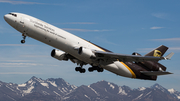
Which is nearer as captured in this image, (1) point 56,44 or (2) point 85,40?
(1) point 56,44

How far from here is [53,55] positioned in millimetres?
52188

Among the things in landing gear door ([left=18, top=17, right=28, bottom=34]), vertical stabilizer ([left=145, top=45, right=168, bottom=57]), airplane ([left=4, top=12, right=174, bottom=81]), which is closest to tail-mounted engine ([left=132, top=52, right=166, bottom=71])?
airplane ([left=4, top=12, right=174, bottom=81])

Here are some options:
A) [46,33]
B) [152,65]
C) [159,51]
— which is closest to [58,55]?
[46,33]

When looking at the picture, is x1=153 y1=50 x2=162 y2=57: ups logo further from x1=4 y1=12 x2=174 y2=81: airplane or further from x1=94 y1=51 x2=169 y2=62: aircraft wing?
x1=94 y1=51 x2=169 y2=62: aircraft wing

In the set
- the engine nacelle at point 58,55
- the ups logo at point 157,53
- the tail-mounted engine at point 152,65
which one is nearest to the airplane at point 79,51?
the engine nacelle at point 58,55

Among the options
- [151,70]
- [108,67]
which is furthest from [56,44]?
[151,70]

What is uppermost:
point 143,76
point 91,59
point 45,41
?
point 45,41

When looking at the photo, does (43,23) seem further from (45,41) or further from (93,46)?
(93,46)

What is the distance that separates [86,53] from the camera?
44.3m

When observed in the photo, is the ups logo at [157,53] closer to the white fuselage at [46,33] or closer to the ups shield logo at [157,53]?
the ups shield logo at [157,53]

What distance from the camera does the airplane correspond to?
137 ft

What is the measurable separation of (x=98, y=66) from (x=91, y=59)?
3.50 m

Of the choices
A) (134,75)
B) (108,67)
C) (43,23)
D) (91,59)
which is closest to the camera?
(43,23)

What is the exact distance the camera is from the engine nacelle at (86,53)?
43812mm
